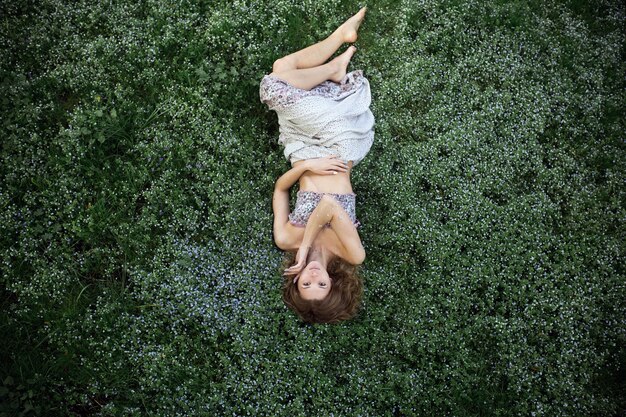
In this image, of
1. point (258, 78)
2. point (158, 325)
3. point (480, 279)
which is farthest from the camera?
point (258, 78)

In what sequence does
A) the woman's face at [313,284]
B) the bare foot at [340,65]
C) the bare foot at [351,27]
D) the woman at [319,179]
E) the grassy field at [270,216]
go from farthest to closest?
1. the bare foot at [351,27]
2. the bare foot at [340,65]
3. the grassy field at [270,216]
4. the woman at [319,179]
5. the woman's face at [313,284]

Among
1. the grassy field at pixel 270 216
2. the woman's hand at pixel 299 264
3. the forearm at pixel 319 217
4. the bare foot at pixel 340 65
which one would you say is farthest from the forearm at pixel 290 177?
the bare foot at pixel 340 65

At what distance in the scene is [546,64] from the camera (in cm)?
642

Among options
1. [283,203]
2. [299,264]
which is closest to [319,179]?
[283,203]

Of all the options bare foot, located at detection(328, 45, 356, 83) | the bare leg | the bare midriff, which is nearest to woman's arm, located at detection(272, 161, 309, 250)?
the bare midriff

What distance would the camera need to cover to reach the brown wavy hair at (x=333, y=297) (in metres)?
4.92

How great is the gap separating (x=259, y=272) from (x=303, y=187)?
0.93 m

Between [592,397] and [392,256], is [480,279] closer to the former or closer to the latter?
[392,256]

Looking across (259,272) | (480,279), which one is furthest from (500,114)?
(259,272)

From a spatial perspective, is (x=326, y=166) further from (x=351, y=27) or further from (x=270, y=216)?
(x=351, y=27)

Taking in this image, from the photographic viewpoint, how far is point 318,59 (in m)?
6.04

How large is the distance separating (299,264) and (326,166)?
1034 millimetres

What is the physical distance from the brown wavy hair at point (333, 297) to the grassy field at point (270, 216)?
24 centimetres

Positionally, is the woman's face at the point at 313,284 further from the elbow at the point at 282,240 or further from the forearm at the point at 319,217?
the elbow at the point at 282,240
